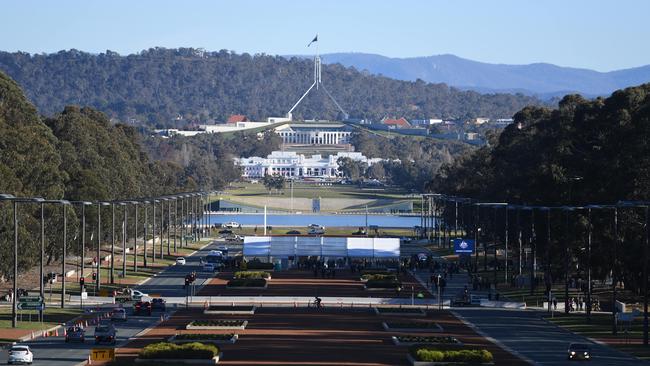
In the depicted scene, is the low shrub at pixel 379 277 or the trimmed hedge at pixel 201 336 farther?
the low shrub at pixel 379 277

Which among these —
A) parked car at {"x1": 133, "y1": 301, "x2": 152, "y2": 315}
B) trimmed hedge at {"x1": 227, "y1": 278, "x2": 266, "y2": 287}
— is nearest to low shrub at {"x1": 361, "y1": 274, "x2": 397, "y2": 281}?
trimmed hedge at {"x1": 227, "y1": 278, "x2": 266, "y2": 287}

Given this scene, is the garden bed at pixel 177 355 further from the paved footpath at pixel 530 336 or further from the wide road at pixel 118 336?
the paved footpath at pixel 530 336

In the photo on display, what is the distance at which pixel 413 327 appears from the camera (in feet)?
250

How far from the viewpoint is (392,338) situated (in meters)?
70.5

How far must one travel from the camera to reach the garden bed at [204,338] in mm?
65950

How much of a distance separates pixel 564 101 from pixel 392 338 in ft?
228

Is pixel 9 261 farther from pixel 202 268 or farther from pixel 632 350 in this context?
pixel 632 350

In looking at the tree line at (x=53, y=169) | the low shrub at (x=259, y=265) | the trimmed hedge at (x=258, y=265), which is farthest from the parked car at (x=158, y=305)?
the trimmed hedge at (x=258, y=265)

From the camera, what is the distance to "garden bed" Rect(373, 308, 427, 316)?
279ft

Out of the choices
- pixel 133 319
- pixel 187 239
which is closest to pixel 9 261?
pixel 133 319

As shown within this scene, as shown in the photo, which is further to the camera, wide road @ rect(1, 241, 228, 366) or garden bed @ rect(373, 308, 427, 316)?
garden bed @ rect(373, 308, 427, 316)

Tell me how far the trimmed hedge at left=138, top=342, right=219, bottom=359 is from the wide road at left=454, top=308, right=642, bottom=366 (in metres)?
13.2

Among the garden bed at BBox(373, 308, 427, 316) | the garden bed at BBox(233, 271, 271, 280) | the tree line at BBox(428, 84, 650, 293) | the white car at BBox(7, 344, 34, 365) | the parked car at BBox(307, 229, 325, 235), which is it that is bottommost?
the parked car at BBox(307, 229, 325, 235)

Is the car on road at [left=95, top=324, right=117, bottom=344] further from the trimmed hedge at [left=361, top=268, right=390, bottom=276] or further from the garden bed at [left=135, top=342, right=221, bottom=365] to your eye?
the trimmed hedge at [left=361, top=268, right=390, bottom=276]
